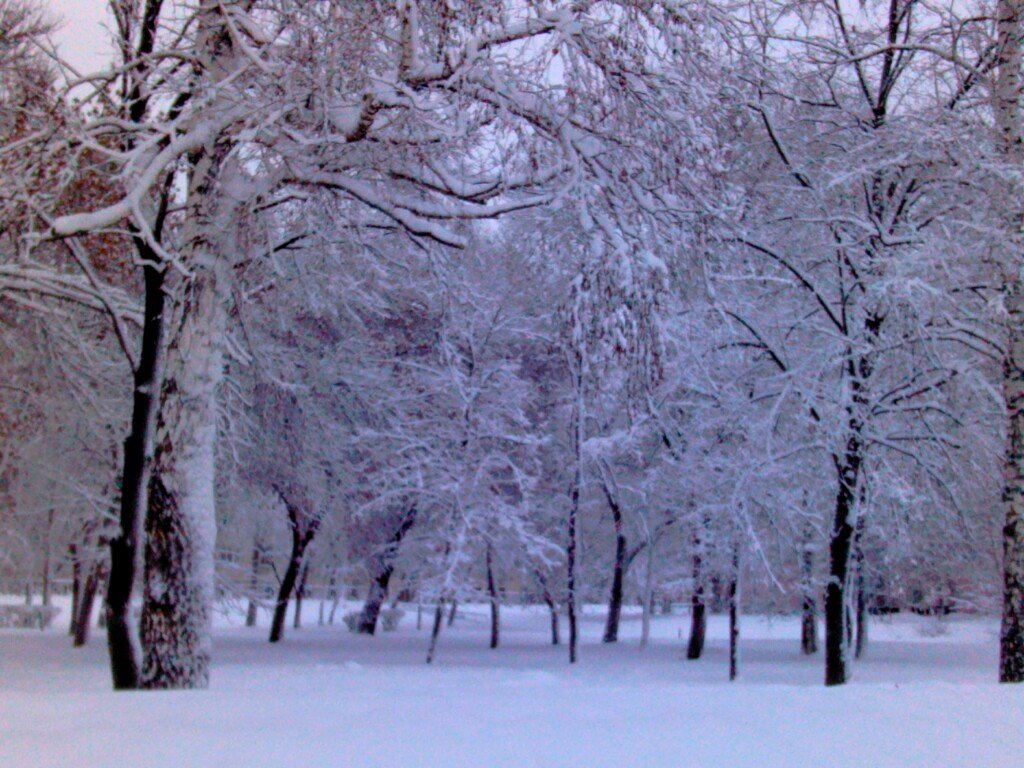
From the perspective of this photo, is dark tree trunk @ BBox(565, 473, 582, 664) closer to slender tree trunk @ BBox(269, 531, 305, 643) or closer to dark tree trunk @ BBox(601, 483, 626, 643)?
dark tree trunk @ BBox(601, 483, 626, 643)

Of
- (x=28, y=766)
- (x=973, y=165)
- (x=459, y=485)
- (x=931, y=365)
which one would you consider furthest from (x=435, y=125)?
(x=459, y=485)

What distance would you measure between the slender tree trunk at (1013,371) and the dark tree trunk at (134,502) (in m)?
8.73

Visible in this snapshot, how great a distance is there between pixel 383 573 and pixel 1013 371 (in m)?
20.1

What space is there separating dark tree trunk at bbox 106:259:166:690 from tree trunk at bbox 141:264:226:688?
7.23ft

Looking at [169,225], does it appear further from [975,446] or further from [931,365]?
[975,446]

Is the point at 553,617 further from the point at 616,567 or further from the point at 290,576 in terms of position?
the point at 290,576

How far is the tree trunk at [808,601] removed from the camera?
63.2ft

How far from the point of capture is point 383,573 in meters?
26.8

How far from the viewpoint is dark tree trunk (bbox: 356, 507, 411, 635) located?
78.6 ft

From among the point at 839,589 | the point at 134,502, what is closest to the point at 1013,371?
the point at 839,589

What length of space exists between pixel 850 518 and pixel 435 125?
26.3ft

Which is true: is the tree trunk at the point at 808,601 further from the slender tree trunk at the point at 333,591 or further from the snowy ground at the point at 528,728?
the slender tree trunk at the point at 333,591

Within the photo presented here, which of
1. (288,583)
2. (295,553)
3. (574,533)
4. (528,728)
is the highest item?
(574,533)

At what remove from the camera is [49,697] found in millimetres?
6219
